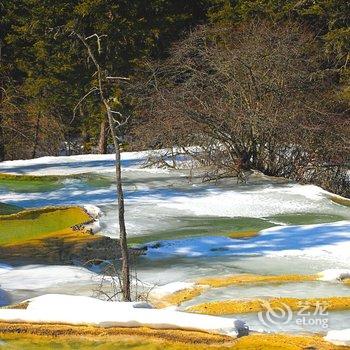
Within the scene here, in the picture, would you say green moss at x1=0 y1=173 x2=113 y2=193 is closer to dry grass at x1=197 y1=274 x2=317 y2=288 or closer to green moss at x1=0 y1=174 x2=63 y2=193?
green moss at x1=0 y1=174 x2=63 y2=193

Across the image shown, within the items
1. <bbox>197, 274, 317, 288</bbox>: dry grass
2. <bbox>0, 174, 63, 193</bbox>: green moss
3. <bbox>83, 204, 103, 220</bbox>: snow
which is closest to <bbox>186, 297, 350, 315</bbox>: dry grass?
<bbox>197, 274, 317, 288</bbox>: dry grass

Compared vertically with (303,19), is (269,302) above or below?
below

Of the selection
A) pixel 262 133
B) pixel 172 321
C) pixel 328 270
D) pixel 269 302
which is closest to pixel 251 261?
pixel 328 270

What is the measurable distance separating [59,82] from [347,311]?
74.0 ft

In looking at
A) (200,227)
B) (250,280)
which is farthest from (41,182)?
(250,280)

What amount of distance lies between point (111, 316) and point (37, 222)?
8.32m

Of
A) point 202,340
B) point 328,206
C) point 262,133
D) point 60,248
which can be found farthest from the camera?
point 262,133

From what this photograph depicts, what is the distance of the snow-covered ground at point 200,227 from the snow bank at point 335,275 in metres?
0.24

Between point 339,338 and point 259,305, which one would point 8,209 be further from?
point 339,338

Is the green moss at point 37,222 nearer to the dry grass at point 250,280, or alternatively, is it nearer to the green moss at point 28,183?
the green moss at point 28,183

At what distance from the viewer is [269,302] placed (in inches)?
291

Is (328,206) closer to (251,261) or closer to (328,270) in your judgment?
(251,261)

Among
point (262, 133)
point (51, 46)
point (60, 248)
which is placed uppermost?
point (51, 46)

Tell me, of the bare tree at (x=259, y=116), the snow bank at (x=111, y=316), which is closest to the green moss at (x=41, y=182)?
the bare tree at (x=259, y=116)
